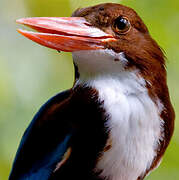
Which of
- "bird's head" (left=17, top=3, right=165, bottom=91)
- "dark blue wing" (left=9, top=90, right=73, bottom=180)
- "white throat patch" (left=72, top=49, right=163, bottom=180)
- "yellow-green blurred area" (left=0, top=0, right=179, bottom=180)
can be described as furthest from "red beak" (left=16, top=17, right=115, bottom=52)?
"yellow-green blurred area" (left=0, top=0, right=179, bottom=180)

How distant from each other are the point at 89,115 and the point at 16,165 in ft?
2.17

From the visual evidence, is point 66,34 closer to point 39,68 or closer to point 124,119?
point 124,119

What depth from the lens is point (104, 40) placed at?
224 centimetres

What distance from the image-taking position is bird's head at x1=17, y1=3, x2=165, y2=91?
7.08ft

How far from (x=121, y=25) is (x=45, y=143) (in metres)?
0.73

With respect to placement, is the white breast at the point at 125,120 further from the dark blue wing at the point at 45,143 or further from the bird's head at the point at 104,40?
the dark blue wing at the point at 45,143

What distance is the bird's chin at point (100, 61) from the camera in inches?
86.7

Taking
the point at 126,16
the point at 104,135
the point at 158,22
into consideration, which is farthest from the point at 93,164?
the point at 158,22

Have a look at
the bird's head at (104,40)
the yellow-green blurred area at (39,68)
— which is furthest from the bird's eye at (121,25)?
the yellow-green blurred area at (39,68)

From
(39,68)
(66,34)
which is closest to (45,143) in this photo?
(66,34)

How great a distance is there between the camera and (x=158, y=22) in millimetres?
3658

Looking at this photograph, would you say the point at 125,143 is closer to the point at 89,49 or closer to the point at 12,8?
the point at 89,49

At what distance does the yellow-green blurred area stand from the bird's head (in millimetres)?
1078

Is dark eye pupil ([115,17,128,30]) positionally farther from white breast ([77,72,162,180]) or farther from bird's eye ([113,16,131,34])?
white breast ([77,72,162,180])
